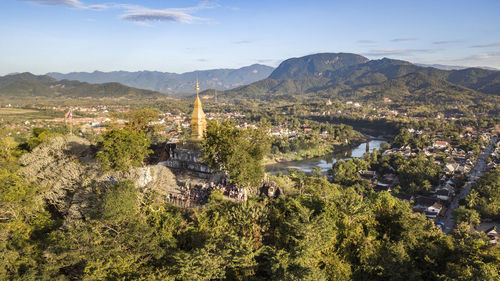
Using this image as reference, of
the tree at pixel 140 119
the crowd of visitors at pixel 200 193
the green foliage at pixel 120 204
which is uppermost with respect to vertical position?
the tree at pixel 140 119

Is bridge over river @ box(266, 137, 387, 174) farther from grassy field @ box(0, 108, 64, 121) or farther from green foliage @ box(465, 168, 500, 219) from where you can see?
grassy field @ box(0, 108, 64, 121)

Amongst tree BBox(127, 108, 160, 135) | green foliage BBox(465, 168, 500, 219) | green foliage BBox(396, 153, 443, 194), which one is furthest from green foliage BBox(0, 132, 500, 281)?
green foliage BBox(396, 153, 443, 194)

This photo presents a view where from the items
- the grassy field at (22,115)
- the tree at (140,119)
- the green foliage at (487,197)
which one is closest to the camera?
the tree at (140,119)

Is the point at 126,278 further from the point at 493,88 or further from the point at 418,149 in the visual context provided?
the point at 493,88

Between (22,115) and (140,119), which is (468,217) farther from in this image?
(22,115)

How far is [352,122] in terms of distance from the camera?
10394 centimetres

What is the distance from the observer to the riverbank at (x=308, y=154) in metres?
59.3

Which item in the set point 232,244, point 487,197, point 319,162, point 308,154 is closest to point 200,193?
point 232,244

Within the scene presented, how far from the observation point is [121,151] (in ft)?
47.8

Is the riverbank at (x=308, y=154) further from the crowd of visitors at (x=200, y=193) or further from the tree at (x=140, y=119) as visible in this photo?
the crowd of visitors at (x=200, y=193)

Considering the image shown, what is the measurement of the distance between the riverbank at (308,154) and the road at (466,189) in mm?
25829

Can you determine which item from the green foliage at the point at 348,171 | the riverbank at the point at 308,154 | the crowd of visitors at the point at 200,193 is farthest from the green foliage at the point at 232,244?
the riverbank at the point at 308,154

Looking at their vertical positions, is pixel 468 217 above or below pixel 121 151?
below

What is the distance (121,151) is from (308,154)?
52243mm
